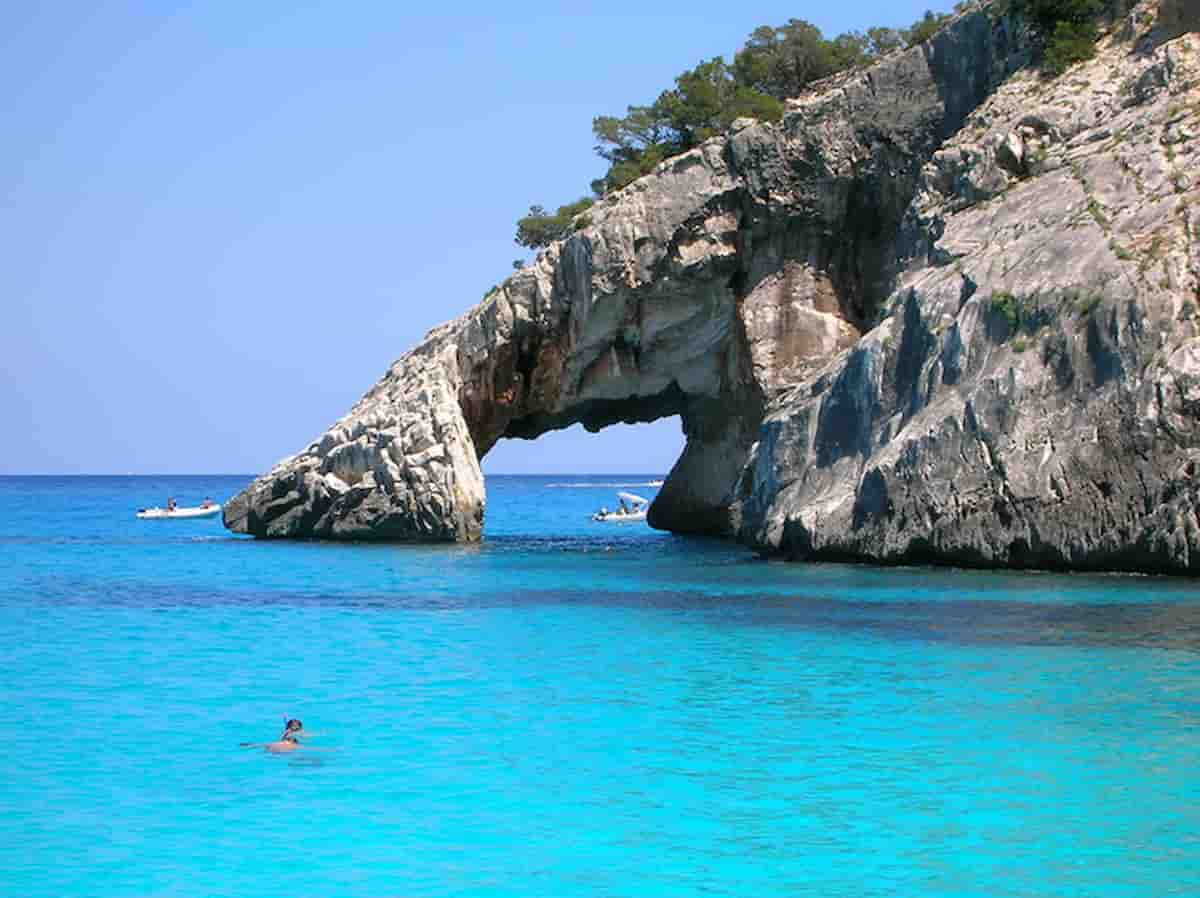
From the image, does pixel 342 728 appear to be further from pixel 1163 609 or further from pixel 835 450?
pixel 835 450

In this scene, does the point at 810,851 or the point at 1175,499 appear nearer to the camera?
the point at 810,851

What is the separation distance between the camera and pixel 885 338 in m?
36.1

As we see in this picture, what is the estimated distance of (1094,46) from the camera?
4012 cm

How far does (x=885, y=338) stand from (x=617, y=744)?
22.1 m

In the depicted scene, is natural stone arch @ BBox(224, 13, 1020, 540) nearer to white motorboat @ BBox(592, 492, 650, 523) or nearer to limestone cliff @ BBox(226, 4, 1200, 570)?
limestone cliff @ BBox(226, 4, 1200, 570)

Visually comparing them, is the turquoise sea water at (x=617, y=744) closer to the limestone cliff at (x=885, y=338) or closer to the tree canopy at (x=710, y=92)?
the limestone cliff at (x=885, y=338)

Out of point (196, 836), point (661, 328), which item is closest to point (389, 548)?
point (661, 328)

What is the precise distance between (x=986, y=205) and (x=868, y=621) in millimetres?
16389

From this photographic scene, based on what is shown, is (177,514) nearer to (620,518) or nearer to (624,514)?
(620,518)

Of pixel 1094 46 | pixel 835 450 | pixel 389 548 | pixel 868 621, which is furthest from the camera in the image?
pixel 389 548

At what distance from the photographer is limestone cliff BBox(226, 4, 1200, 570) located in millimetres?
30344

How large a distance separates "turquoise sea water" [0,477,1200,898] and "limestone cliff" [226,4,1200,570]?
2900 millimetres

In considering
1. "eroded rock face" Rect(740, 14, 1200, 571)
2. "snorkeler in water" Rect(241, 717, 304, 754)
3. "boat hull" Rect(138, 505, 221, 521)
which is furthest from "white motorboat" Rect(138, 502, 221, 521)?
"snorkeler in water" Rect(241, 717, 304, 754)

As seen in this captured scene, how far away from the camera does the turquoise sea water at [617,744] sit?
11.5 metres
